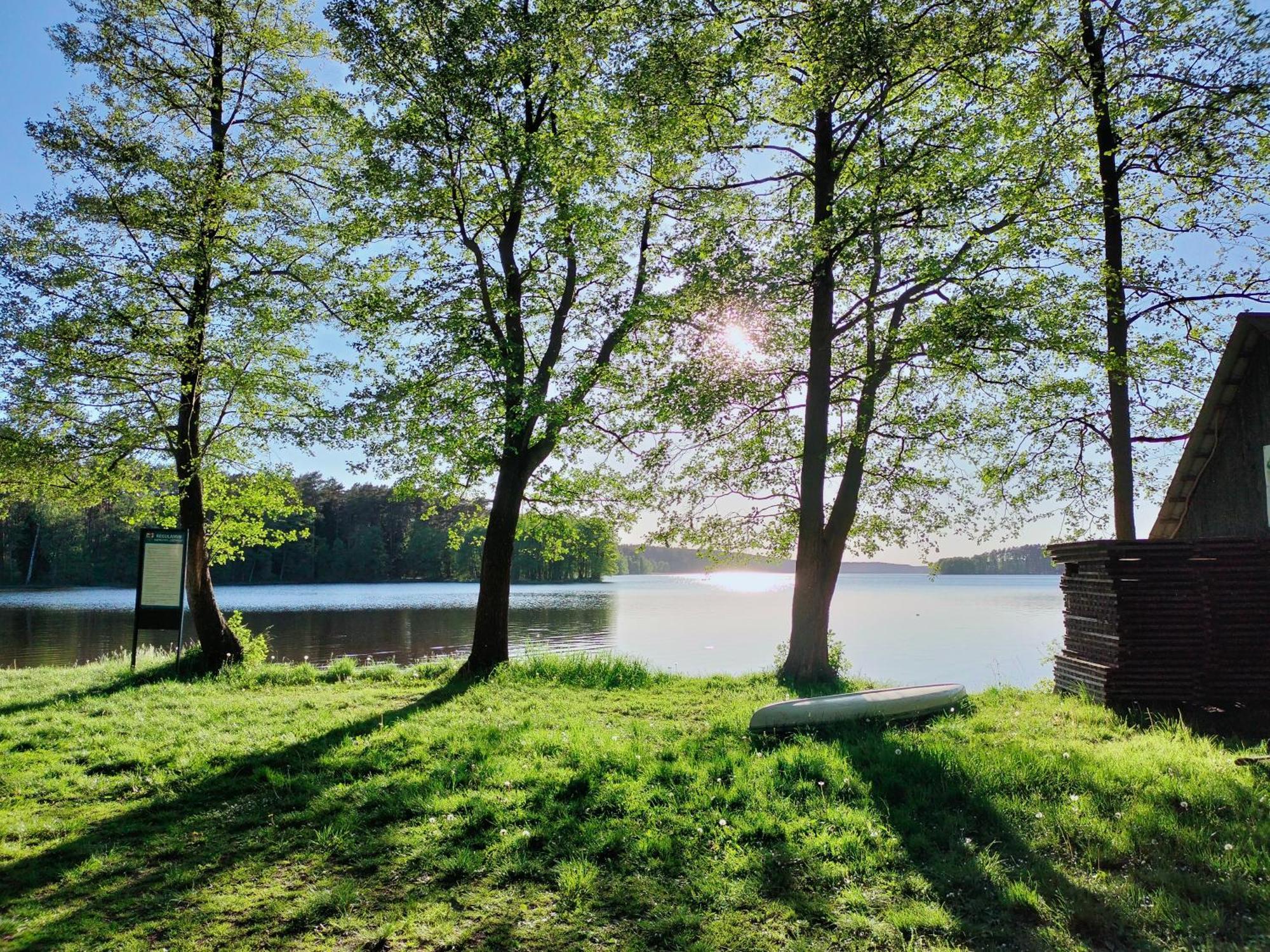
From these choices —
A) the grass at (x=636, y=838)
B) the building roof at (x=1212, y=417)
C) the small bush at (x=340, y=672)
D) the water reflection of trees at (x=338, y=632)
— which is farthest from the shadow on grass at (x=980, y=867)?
the water reflection of trees at (x=338, y=632)

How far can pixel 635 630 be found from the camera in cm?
3319

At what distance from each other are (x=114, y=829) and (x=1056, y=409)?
14470mm

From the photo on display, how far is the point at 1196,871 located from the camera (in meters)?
4.50

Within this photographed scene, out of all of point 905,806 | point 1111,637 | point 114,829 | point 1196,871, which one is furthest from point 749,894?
point 1111,637

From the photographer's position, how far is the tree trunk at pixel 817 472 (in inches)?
515

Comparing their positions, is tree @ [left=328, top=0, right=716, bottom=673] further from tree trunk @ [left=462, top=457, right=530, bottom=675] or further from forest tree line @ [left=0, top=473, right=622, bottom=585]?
forest tree line @ [left=0, top=473, right=622, bottom=585]

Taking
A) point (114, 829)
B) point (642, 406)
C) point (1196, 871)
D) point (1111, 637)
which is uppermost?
point (642, 406)

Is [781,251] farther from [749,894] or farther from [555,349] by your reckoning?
[749,894]

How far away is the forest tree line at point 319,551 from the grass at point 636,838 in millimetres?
61362

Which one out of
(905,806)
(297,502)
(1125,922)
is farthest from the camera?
(297,502)

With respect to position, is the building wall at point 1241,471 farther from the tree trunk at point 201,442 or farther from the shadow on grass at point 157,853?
the tree trunk at point 201,442

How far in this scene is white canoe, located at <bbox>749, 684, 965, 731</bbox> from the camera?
27.3 feet

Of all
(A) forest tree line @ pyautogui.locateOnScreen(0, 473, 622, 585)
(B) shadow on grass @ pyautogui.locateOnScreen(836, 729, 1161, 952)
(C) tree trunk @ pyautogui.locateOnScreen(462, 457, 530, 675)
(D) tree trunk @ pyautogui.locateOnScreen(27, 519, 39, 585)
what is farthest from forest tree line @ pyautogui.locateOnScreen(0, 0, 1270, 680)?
(D) tree trunk @ pyautogui.locateOnScreen(27, 519, 39, 585)

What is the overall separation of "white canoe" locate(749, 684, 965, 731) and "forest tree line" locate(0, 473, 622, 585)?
59872mm
